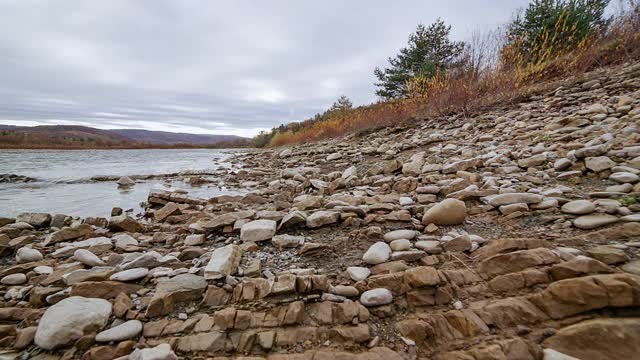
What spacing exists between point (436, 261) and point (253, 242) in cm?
121

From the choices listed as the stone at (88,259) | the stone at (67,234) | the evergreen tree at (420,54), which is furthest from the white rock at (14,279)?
the evergreen tree at (420,54)

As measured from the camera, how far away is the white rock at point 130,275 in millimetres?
1492

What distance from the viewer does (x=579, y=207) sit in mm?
1717

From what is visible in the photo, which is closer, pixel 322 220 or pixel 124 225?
pixel 322 220

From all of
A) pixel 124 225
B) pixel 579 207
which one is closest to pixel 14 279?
pixel 124 225

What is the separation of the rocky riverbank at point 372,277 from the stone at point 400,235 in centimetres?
2

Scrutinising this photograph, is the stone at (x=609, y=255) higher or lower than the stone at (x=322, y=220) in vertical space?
higher

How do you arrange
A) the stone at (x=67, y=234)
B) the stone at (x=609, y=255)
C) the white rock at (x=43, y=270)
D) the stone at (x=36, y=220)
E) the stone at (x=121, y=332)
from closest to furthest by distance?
the stone at (x=121, y=332) → the stone at (x=609, y=255) → the white rock at (x=43, y=270) → the stone at (x=67, y=234) → the stone at (x=36, y=220)

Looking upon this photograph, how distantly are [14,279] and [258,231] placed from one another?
4.66ft

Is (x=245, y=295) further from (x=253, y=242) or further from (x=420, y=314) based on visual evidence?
(x=420, y=314)

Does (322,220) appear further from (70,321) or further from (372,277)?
(70,321)

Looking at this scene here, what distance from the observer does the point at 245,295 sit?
1334mm

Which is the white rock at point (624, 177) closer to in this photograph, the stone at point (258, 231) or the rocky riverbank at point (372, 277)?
the rocky riverbank at point (372, 277)

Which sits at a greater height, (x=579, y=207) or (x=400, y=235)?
(x=579, y=207)
